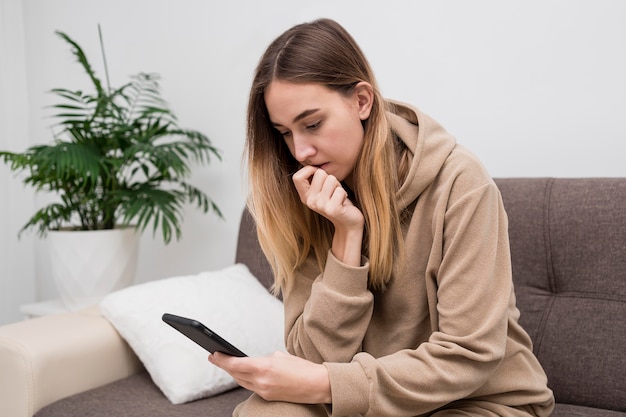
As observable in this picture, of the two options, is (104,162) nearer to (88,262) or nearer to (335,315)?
(88,262)

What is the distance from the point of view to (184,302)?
1769 millimetres

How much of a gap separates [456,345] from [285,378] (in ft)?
0.92

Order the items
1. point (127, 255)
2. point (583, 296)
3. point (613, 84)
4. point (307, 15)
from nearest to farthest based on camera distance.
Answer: point (583, 296) → point (613, 84) → point (307, 15) → point (127, 255)

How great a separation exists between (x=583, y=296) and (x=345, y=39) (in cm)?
78

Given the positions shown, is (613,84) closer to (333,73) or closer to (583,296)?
(583,296)

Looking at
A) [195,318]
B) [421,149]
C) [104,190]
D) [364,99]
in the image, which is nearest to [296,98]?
[364,99]

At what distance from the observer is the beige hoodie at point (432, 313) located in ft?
3.64

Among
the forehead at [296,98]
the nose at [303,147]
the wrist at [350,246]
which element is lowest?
the wrist at [350,246]

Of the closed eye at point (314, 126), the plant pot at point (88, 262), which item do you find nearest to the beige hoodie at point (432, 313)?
the closed eye at point (314, 126)

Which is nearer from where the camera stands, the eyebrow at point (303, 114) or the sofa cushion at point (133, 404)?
the eyebrow at point (303, 114)

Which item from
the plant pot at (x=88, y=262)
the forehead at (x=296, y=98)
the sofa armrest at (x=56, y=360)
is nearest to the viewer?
the forehead at (x=296, y=98)

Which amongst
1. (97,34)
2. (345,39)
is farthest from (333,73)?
(97,34)

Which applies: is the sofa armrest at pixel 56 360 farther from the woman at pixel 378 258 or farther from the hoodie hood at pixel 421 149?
the hoodie hood at pixel 421 149

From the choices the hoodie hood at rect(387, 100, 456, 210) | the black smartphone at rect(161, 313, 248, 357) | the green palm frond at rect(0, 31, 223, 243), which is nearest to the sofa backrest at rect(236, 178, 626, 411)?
the hoodie hood at rect(387, 100, 456, 210)
